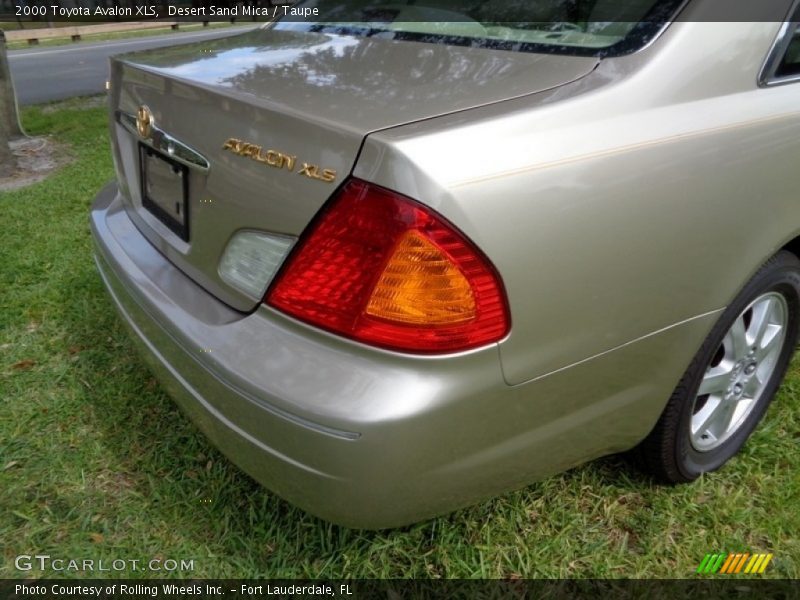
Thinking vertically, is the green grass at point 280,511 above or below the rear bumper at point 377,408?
below

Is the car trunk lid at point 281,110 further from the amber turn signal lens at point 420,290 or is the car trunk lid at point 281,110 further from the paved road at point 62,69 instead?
the paved road at point 62,69

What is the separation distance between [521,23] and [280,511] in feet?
5.11

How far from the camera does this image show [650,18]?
1.65 metres

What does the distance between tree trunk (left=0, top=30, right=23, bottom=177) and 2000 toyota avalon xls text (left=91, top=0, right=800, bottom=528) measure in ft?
13.1

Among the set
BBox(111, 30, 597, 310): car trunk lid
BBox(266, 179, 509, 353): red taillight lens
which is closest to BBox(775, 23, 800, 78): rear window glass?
BBox(111, 30, 597, 310): car trunk lid

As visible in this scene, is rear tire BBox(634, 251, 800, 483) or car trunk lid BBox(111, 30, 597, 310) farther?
rear tire BBox(634, 251, 800, 483)

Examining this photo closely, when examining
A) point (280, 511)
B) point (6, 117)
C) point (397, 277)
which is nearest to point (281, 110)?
point (397, 277)

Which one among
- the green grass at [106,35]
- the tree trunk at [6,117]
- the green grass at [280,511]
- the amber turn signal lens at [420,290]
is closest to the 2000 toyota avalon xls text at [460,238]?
the amber turn signal lens at [420,290]

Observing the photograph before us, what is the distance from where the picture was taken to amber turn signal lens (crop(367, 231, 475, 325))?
1.34 metres

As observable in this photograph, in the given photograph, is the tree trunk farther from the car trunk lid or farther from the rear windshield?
the rear windshield

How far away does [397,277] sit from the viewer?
1.37 m

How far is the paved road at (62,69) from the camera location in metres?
9.36

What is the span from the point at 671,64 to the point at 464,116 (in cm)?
55

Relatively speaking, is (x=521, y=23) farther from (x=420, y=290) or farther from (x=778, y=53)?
(x=420, y=290)
